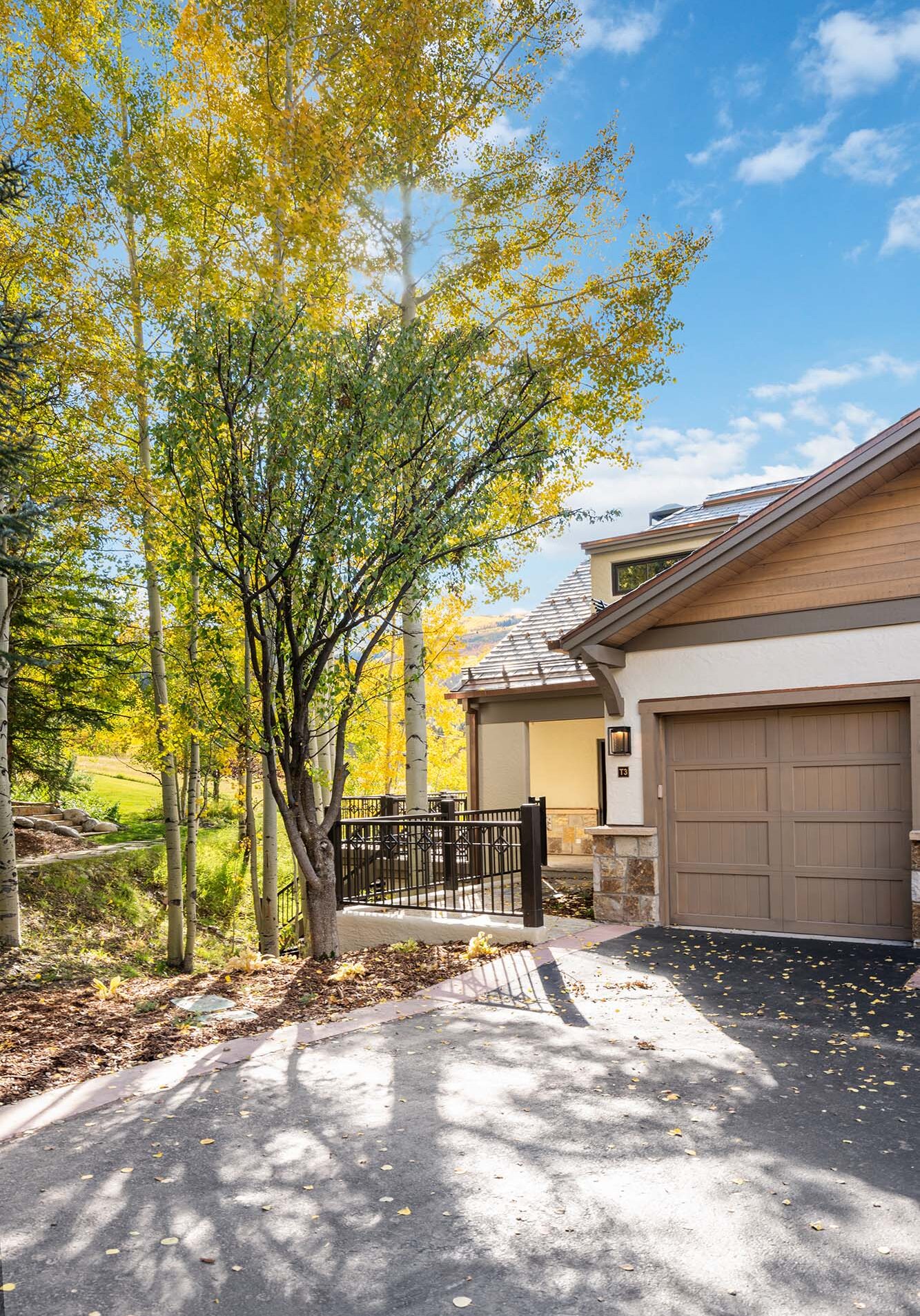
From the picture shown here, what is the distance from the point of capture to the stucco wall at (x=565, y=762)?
17109mm

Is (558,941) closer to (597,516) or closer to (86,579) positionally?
(597,516)

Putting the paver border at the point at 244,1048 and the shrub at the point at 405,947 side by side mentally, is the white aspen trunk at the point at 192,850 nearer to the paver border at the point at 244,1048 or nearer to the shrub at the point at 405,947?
the shrub at the point at 405,947

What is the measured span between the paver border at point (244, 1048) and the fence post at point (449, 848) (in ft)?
5.87

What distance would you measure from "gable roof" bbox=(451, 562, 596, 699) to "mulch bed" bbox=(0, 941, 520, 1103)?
19.9 feet

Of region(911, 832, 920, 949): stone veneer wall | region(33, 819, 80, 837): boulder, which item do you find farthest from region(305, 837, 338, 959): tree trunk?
region(33, 819, 80, 837): boulder

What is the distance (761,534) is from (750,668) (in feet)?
4.18

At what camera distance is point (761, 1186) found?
328cm

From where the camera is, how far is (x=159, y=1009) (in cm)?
612

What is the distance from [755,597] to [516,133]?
6.96 metres

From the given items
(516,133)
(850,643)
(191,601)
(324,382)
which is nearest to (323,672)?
(324,382)

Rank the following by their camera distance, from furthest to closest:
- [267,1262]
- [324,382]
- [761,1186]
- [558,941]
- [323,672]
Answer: [558,941] → [323,672] → [324,382] → [761,1186] → [267,1262]

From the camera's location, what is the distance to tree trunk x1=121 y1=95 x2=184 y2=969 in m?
9.45

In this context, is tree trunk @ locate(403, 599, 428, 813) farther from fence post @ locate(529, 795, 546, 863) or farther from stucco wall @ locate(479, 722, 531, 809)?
stucco wall @ locate(479, 722, 531, 809)

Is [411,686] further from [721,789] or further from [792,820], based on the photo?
[792,820]
